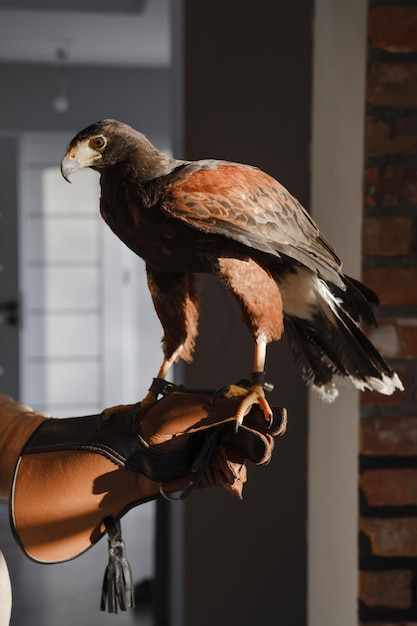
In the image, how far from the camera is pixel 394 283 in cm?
123

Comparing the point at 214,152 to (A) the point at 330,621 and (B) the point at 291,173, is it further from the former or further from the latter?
(A) the point at 330,621

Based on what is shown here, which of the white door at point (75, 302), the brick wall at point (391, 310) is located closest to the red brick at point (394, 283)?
the brick wall at point (391, 310)

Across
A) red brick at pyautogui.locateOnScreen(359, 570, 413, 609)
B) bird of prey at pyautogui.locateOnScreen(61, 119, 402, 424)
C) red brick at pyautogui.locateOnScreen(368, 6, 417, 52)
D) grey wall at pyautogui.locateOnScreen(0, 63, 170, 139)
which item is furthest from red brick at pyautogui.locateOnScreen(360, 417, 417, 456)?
grey wall at pyautogui.locateOnScreen(0, 63, 170, 139)

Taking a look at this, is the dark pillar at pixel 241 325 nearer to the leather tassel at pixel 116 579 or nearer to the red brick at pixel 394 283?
the red brick at pixel 394 283

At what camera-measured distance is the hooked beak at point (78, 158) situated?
78 centimetres

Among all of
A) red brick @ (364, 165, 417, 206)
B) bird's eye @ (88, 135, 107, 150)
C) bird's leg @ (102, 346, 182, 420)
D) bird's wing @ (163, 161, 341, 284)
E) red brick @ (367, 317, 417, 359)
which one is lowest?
bird's leg @ (102, 346, 182, 420)

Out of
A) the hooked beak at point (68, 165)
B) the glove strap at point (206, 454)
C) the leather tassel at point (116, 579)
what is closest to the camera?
the hooked beak at point (68, 165)

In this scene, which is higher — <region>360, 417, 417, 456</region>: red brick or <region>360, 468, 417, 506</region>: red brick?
<region>360, 417, 417, 456</region>: red brick

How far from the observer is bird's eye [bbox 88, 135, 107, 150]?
79 centimetres

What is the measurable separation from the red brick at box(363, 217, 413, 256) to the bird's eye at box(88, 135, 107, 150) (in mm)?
574

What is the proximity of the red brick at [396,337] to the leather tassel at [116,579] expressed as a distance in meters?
0.54

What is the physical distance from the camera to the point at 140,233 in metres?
0.80

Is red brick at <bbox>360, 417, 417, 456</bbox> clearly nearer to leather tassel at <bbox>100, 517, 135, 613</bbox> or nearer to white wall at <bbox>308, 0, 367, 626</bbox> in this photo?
white wall at <bbox>308, 0, 367, 626</bbox>

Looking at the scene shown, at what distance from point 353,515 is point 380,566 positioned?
0.32ft
